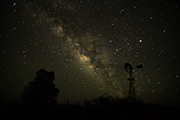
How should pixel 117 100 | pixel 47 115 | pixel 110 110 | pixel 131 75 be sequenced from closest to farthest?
1. pixel 47 115
2. pixel 110 110
3. pixel 117 100
4. pixel 131 75

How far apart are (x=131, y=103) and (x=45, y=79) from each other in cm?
1303

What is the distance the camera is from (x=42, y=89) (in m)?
14.5

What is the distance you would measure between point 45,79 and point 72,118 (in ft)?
40.5

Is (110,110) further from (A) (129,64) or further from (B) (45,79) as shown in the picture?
(B) (45,79)

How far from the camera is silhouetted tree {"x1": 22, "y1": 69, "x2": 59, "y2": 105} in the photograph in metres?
13.9

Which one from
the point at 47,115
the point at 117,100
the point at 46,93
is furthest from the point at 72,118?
the point at 46,93

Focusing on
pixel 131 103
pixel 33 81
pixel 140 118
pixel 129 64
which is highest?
pixel 129 64

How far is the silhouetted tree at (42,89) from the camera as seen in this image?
45.7 feet

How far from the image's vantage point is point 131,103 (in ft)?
22.2

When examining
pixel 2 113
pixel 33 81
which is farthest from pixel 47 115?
pixel 33 81

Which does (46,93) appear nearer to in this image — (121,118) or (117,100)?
(117,100)

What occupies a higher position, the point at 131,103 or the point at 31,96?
the point at 131,103

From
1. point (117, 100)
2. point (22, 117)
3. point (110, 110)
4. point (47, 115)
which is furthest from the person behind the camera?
point (117, 100)

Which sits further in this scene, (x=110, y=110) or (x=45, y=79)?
(x=45, y=79)
